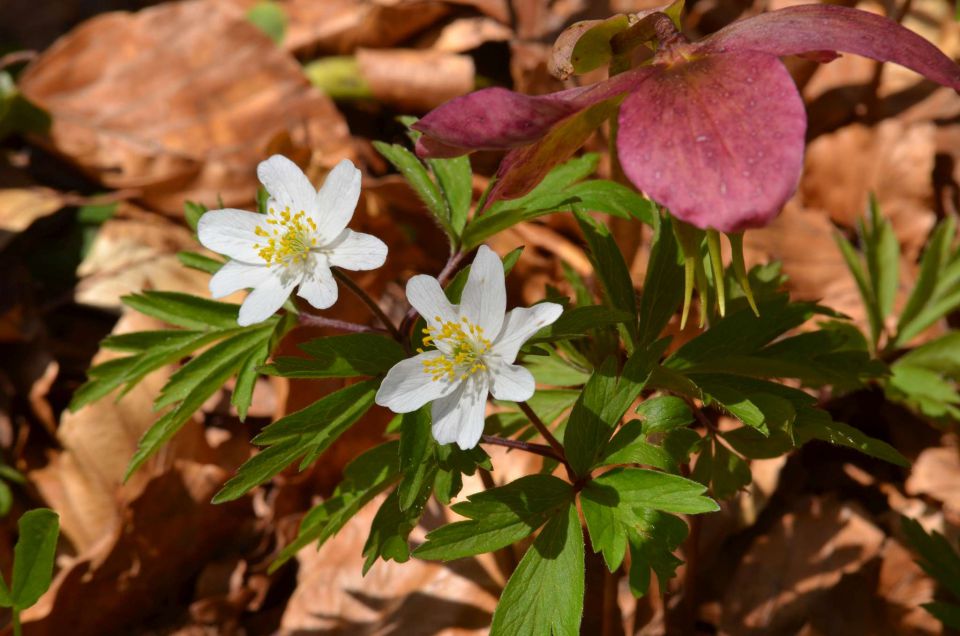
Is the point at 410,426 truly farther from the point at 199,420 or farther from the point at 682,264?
the point at 199,420

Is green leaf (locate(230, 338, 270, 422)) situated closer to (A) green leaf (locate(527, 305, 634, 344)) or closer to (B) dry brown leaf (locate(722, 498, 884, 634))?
(A) green leaf (locate(527, 305, 634, 344))

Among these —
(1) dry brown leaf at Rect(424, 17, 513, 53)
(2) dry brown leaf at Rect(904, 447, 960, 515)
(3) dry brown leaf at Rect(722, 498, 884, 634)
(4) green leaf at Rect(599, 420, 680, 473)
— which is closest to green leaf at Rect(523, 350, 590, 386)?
(4) green leaf at Rect(599, 420, 680, 473)

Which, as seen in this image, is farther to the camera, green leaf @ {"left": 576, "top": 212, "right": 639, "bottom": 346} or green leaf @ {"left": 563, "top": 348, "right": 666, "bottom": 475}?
green leaf @ {"left": 576, "top": 212, "right": 639, "bottom": 346}

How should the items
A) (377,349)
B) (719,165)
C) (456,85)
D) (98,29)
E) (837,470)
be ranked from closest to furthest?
(719,165) < (377,349) < (837,470) < (456,85) < (98,29)

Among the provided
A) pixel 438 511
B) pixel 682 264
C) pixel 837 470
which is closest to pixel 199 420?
pixel 438 511

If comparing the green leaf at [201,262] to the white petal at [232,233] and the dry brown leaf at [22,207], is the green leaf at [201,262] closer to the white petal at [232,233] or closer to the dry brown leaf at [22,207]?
the white petal at [232,233]

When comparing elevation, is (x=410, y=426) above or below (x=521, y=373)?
below

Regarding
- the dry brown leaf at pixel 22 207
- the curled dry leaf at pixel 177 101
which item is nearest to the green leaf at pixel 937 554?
the curled dry leaf at pixel 177 101
